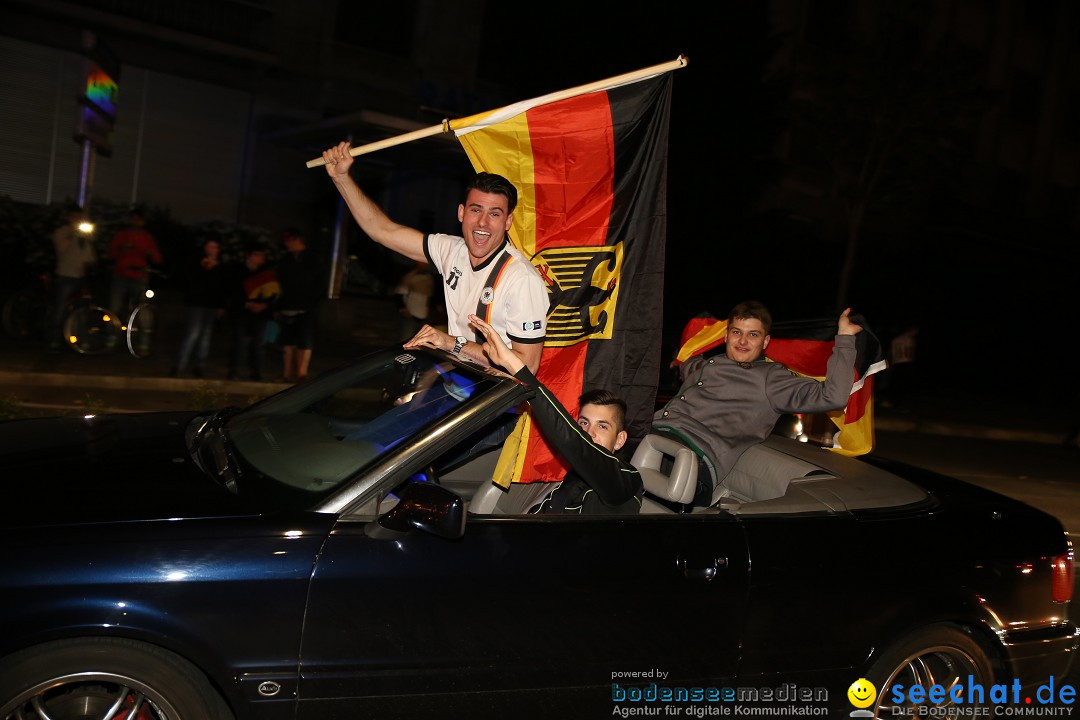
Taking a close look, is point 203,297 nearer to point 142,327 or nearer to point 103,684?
point 142,327

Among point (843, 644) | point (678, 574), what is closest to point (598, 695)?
point (678, 574)

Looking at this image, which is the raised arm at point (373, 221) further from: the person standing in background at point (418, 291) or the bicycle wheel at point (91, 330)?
the bicycle wheel at point (91, 330)

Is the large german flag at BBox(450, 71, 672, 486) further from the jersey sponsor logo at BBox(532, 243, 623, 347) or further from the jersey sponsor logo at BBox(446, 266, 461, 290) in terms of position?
the jersey sponsor logo at BBox(446, 266, 461, 290)

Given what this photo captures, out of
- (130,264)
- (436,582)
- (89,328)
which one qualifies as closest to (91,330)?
(89,328)

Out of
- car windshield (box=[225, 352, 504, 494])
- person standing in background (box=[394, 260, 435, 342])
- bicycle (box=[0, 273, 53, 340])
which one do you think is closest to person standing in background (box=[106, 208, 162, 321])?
bicycle (box=[0, 273, 53, 340])

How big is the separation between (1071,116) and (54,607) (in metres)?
40.7

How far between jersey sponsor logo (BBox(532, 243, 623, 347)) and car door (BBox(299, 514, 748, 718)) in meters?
1.52

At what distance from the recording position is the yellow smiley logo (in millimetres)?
3443

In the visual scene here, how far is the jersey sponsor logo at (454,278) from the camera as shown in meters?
4.26

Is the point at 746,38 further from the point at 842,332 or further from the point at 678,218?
the point at 842,332

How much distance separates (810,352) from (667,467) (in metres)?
1.77

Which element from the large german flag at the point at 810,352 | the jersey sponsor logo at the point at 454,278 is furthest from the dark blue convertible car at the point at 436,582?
the large german flag at the point at 810,352

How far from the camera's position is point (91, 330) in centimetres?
1218

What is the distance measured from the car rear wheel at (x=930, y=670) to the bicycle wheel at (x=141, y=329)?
35.6 ft
